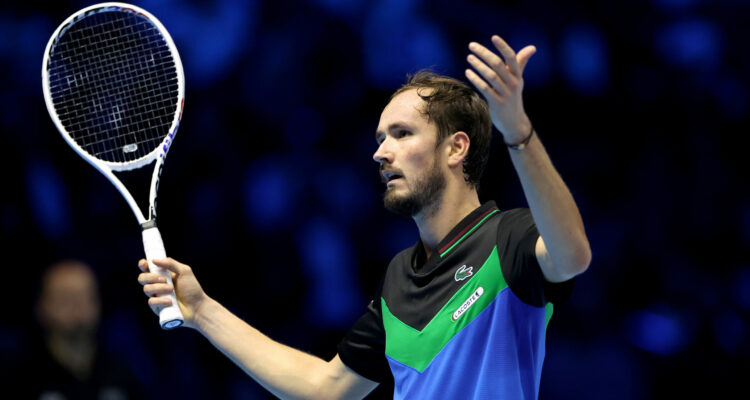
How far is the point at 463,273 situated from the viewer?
2094mm

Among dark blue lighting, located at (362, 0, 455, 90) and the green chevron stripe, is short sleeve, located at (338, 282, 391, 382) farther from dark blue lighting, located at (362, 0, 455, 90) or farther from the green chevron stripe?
dark blue lighting, located at (362, 0, 455, 90)

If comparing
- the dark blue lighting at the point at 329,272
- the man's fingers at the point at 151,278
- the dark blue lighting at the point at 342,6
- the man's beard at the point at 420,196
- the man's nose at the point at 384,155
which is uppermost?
the dark blue lighting at the point at 342,6

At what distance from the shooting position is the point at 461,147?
7.77ft

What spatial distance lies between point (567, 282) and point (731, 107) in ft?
7.75

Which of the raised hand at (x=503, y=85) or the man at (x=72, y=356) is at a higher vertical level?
the raised hand at (x=503, y=85)

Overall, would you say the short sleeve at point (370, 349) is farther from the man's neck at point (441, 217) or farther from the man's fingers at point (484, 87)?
the man's fingers at point (484, 87)

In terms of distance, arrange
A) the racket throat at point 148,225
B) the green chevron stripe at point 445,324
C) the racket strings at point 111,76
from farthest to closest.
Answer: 1. the racket strings at point 111,76
2. the racket throat at point 148,225
3. the green chevron stripe at point 445,324

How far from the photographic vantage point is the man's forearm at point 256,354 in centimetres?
234

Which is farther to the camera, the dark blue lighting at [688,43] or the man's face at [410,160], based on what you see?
the dark blue lighting at [688,43]

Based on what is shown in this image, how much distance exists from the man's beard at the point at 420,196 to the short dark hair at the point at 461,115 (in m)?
0.11

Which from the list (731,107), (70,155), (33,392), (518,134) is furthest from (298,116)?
(518,134)

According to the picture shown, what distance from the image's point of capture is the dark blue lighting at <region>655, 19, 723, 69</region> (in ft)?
12.7

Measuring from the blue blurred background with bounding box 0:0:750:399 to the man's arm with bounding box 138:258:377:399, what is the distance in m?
1.25

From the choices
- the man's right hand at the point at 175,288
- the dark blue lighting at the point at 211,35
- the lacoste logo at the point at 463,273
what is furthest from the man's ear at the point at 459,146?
the dark blue lighting at the point at 211,35
